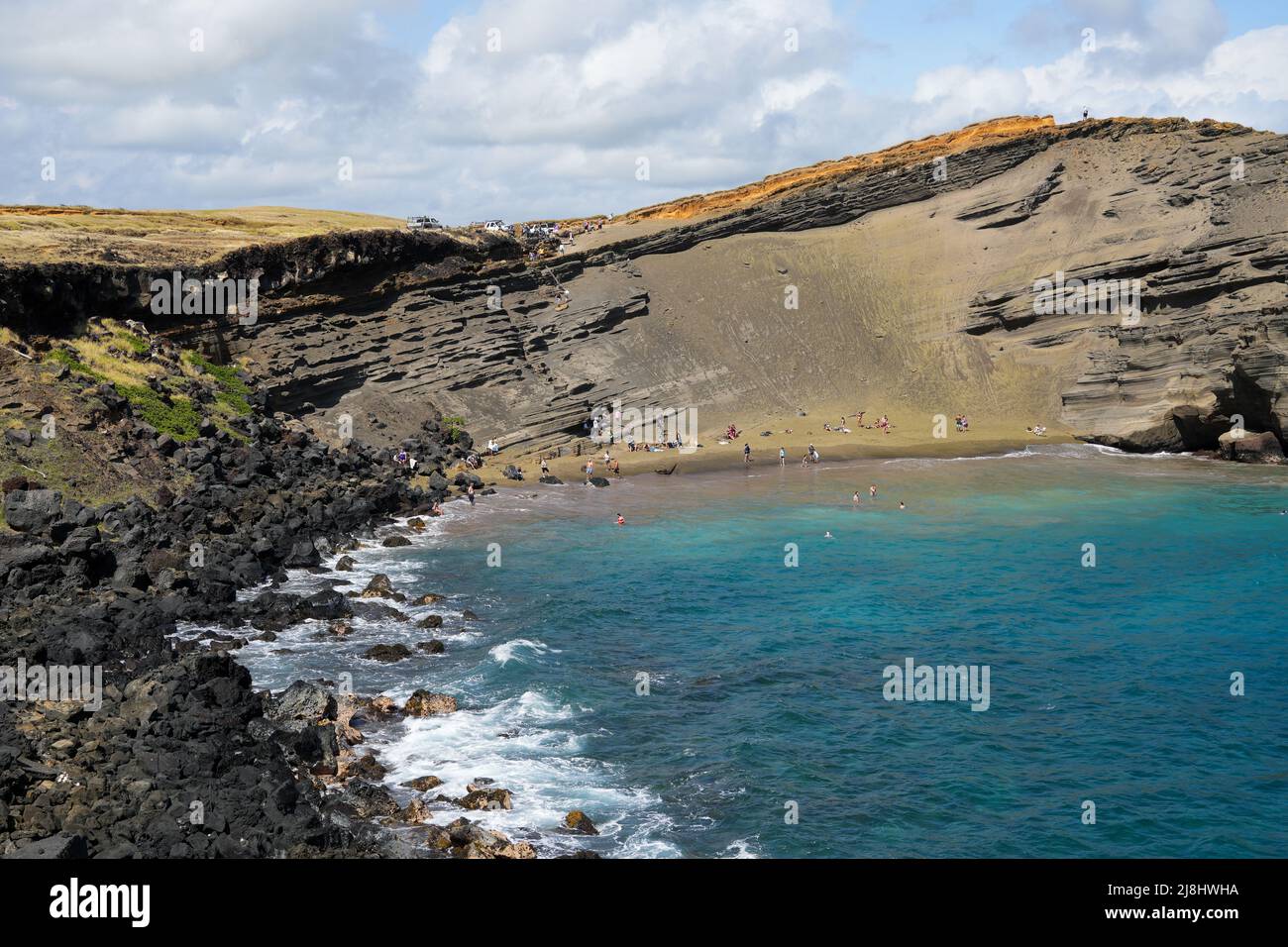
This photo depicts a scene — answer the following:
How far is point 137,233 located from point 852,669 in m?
43.9

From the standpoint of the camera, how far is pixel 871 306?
71.1 metres

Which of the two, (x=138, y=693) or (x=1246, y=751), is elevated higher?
(x=138, y=693)

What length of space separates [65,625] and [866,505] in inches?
1263

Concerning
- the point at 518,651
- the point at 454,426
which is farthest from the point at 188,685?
the point at 454,426

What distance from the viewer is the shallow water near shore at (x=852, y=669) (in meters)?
19.5

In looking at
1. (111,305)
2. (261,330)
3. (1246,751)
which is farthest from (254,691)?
(261,330)

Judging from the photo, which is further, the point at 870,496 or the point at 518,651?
the point at 870,496

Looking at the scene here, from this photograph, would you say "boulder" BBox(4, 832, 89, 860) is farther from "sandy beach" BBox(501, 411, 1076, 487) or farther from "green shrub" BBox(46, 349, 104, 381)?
"sandy beach" BBox(501, 411, 1076, 487)

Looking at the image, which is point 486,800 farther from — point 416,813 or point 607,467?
point 607,467

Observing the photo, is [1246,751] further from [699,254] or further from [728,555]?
[699,254]

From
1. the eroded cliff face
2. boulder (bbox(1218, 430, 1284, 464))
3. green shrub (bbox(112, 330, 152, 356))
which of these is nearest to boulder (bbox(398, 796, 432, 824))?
green shrub (bbox(112, 330, 152, 356))

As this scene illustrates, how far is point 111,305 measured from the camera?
4662 centimetres

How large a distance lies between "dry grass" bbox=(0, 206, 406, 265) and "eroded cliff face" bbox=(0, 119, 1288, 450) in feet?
7.29

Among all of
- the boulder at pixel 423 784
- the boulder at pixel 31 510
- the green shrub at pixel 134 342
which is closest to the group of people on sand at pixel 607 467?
the green shrub at pixel 134 342
